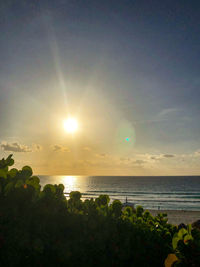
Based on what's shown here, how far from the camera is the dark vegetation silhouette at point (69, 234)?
2.06m

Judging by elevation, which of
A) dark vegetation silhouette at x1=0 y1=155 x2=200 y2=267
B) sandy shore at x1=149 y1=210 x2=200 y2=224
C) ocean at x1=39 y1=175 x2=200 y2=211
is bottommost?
sandy shore at x1=149 y1=210 x2=200 y2=224

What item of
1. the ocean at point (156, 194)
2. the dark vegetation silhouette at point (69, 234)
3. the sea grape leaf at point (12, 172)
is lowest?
the dark vegetation silhouette at point (69, 234)

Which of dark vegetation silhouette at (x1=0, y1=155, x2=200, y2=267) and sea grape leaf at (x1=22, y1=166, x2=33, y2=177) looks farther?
sea grape leaf at (x1=22, y1=166, x2=33, y2=177)

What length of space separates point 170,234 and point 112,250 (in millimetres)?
765

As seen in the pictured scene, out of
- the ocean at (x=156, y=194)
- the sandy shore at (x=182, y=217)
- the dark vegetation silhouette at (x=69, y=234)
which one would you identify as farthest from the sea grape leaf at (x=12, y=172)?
the sandy shore at (x=182, y=217)

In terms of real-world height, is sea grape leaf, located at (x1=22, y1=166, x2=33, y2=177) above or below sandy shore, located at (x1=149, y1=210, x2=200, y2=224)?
above

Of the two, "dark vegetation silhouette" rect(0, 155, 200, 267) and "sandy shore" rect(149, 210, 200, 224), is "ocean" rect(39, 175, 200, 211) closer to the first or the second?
"sandy shore" rect(149, 210, 200, 224)

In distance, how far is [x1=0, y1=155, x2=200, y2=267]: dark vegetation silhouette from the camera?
2.06 m

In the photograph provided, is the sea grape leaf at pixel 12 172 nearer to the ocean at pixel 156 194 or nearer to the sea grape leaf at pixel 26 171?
the sea grape leaf at pixel 26 171

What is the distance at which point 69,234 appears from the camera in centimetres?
232

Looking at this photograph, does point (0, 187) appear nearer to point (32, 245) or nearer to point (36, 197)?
point (36, 197)

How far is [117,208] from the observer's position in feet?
9.57

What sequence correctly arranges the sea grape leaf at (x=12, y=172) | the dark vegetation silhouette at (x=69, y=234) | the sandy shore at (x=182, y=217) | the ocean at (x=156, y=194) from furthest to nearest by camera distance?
the ocean at (x=156, y=194)
the sandy shore at (x=182, y=217)
the sea grape leaf at (x=12, y=172)
the dark vegetation silhouette at (x=69, y=234)

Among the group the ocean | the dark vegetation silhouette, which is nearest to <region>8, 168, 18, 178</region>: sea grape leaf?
the dark vegetation silhouette
